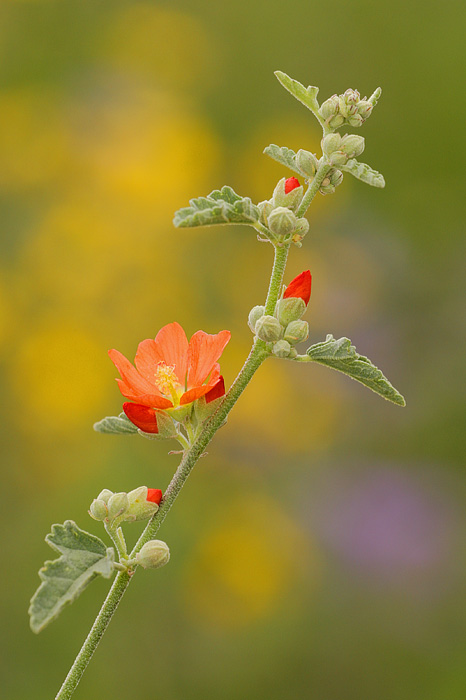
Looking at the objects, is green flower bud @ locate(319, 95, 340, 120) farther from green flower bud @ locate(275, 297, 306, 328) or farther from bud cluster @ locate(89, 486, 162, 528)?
bud cluster @ locate(89, 486, 162, 528)

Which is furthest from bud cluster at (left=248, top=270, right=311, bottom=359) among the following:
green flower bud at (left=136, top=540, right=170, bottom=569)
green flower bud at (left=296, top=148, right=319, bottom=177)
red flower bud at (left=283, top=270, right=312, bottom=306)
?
green flower bud at (left=136, top=540, right=170, bottom=569)

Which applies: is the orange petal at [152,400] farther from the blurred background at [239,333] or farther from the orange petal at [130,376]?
the blurred background at [239,333]

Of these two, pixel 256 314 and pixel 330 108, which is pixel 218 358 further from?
pixel 330 108

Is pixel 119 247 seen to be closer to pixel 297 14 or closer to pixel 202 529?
pixel 202 529

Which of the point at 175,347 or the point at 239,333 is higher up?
the point at 239,333

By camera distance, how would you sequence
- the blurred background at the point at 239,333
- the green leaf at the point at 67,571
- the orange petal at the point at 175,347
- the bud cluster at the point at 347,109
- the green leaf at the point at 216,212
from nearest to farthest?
the green leaf at the point at 67,571, the green leaf at the point at 216,212, the bud cluster at the point at 347,109, the orange petal at the point at 175,347, the blurred background at the point at 239,333

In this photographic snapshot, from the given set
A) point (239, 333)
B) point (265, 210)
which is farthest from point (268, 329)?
point (239, 333)

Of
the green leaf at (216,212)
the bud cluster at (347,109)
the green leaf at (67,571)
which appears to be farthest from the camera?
the bud cluster at (347,109)

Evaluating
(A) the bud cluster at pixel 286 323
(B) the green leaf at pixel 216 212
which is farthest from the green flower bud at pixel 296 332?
(B) the green leaf at pixel 216 212
